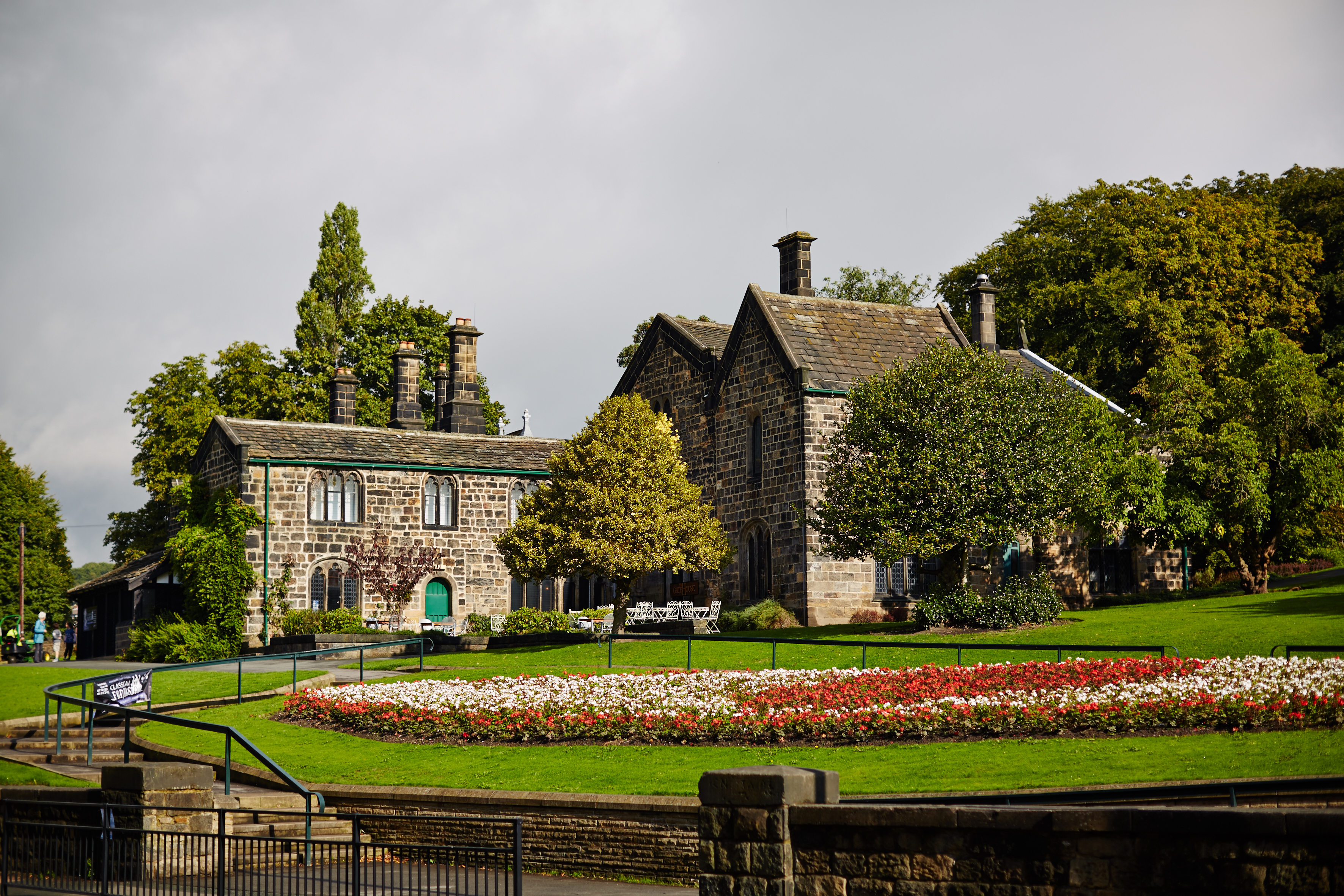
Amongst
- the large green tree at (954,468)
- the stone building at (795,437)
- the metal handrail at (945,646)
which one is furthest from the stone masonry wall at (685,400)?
the metal handrail at (945,646)

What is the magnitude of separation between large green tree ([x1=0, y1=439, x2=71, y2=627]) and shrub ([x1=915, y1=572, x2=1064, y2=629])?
202ft

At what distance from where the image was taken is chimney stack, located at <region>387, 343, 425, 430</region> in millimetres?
50469

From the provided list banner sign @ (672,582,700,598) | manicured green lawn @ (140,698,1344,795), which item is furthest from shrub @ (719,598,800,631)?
manicured green lawn @ (140,698,1344,795)

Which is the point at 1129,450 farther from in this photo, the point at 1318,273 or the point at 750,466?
the point at 1318,273

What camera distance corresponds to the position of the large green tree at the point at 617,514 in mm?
34688

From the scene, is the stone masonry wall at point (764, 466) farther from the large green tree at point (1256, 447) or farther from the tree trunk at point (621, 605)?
the large green tree at point (1256, 447)

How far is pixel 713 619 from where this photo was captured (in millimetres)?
36938

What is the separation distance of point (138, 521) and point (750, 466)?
36.2m

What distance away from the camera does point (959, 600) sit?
99.3 feet

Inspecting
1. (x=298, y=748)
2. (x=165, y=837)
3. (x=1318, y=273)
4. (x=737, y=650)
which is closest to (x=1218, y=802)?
(x=165, y=837)

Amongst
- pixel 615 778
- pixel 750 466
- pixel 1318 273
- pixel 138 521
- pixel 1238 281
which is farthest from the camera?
pixel 138 521

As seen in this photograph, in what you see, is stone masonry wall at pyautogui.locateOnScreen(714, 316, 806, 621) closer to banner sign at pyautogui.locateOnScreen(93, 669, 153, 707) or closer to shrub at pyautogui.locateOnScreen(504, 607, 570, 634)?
shrub at pyautogui.locateOnScreen(504, 607, 570, 634)

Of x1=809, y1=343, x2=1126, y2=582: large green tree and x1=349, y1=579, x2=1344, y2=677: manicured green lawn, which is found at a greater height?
x1=809, y1=343, x2=1126, y2=582: large green tree

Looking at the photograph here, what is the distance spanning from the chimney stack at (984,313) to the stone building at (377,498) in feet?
50.3
